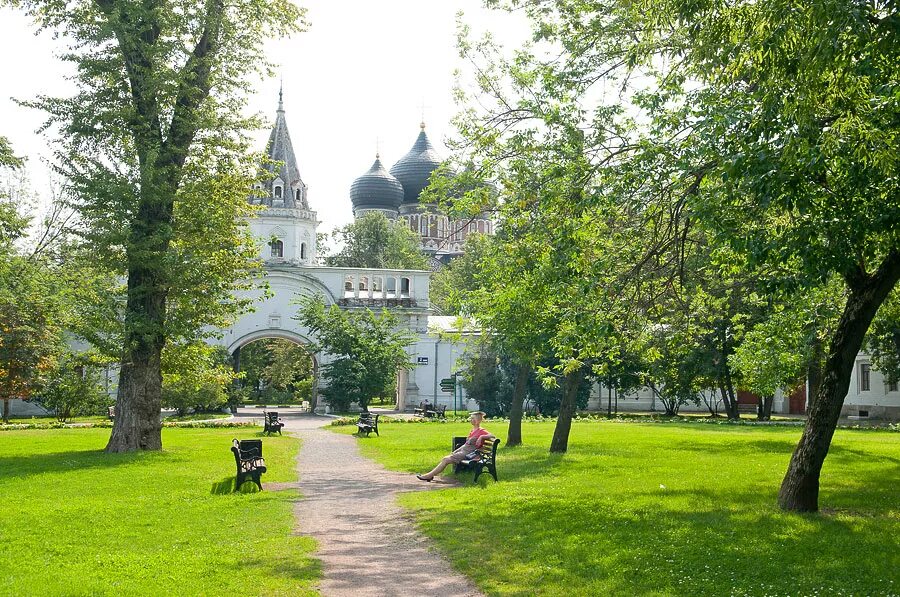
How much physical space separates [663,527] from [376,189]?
7449 cm

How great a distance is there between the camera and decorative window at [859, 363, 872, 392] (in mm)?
48531

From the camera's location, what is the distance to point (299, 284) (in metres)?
49.4

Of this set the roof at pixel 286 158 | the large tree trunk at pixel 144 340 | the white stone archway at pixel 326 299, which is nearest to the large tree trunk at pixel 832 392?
the large tree trunk at pixel 144 340

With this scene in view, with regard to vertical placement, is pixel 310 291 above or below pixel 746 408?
above

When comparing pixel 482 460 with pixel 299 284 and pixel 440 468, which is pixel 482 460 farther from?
pixel 299 284

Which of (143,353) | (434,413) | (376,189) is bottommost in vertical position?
(434,413)

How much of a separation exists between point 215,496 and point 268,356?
175ft

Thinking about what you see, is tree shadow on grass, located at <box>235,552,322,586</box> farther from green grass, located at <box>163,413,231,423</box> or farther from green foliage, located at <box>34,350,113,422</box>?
green grass, located at <box>163,413,231,423</box>

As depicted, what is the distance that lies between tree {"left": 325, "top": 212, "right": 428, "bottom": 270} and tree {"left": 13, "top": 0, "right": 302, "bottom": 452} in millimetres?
53197

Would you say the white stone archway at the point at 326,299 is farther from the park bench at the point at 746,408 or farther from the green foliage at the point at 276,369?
the park bench at the point at 746,408

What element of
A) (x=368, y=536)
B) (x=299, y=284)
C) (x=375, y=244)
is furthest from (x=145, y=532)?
(x=375, y=244)

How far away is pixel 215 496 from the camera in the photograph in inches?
541

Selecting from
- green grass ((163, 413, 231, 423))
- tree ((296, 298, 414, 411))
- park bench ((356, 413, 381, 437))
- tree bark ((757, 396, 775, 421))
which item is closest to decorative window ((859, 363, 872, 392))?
tree bark ((757, 396, 775, 421))

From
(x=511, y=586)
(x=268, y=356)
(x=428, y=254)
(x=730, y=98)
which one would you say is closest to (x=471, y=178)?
(x=730, y=98)
